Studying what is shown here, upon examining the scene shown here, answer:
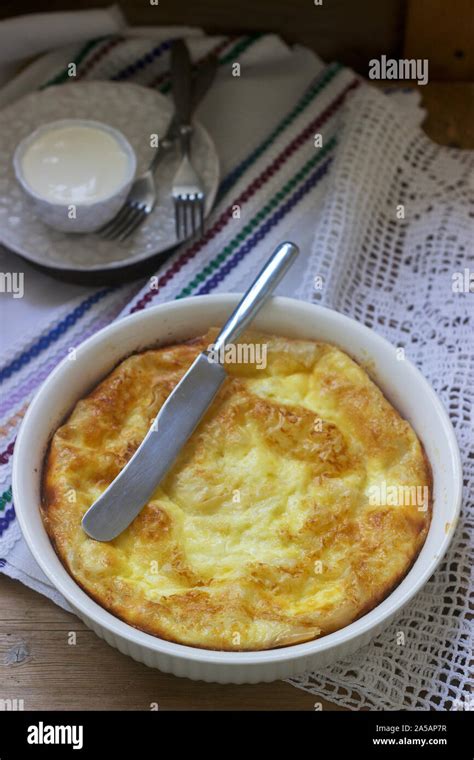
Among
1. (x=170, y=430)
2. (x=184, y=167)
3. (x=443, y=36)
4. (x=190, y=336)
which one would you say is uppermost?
(x=443, y=36)

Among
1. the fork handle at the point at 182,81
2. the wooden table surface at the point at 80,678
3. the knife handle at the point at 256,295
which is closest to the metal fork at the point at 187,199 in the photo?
the fork handle at the point at 182,81

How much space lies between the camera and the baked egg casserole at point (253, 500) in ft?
5.41

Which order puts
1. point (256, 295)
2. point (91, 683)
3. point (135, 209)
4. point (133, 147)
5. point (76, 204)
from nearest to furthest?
1. point (91, 683)
2. point (256, 295)
3. point (76, 204)
4. point (135, 209)
5. point (133, 147)

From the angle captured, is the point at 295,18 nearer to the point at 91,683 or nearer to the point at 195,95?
the point at 195,95

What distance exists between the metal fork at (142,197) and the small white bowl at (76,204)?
1.2 inches

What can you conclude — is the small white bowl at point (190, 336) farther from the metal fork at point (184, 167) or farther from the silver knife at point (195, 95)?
the silver knife at point (195, 95)

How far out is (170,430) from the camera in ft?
6.06

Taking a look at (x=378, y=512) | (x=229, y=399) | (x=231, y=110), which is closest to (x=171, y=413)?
(x=229, y=399)

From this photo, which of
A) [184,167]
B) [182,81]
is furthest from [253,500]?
[182,81]

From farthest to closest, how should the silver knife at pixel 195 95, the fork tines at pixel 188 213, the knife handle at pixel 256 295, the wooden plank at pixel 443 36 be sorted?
the wooden plank at pixel 443 36
the silver knife at pixel 195 95
the fork tines at pixel 188 213
the knife handle at pixel 256 295

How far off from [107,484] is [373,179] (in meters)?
1.07

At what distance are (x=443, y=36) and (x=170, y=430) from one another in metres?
1.44

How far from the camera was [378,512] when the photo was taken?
1.78 metres

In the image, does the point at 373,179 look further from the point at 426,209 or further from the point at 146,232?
the point at 146,232
